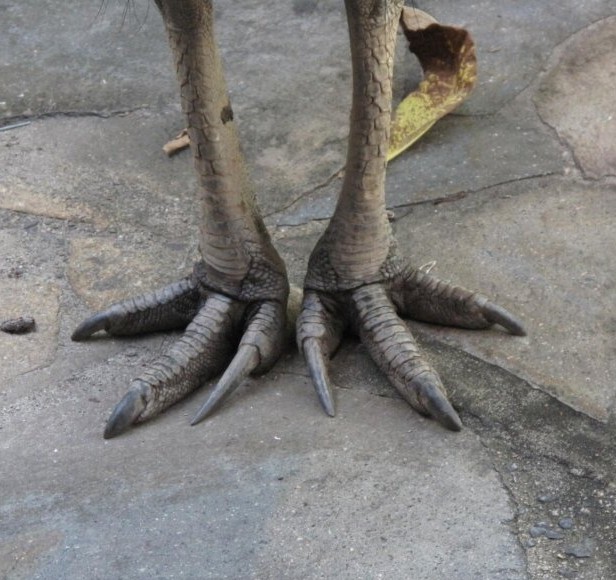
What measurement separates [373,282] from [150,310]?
705 mm

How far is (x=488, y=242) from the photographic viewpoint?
3938 millimetres

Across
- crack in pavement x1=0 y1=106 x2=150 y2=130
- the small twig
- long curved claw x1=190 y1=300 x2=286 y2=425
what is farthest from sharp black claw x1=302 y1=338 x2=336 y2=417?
the small twig

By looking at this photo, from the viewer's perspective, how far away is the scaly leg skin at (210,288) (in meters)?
3.06

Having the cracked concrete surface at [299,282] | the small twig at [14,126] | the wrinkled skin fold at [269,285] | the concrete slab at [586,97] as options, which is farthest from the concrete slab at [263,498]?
the small twig at [14,126]

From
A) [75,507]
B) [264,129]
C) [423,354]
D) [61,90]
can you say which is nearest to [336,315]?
[423,354]

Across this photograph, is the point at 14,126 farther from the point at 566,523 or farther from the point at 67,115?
the point at 566,523

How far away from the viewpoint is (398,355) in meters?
3.17

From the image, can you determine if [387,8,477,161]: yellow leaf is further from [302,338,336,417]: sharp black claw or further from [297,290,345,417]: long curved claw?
[302,338,336,417]: sharp black claw

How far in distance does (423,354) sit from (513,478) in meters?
0.59

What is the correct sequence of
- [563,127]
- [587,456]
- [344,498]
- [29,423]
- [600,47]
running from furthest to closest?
[600,47] < [563,127] < [29,423] < [587,456] < [344,498]

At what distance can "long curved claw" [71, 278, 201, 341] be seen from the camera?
351cm

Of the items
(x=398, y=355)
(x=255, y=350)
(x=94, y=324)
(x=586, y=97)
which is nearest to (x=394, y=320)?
(x=398, y=355)

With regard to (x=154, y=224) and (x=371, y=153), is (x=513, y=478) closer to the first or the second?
(x=371, y=153)

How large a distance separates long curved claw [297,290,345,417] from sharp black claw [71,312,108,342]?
2.05 feet
